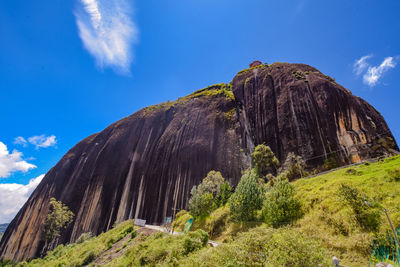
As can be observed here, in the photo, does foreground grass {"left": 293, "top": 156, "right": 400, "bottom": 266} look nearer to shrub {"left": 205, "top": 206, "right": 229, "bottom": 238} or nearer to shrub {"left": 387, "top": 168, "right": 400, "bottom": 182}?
shrub {"left": 387, "top": 168, "right": 400, "bottom": 182}

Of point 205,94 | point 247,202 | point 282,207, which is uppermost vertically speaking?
point 205,94

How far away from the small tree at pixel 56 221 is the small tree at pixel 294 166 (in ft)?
173

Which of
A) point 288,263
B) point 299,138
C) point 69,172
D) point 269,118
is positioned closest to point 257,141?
point 269,118

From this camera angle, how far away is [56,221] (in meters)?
43.6

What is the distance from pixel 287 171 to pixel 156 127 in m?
40.1

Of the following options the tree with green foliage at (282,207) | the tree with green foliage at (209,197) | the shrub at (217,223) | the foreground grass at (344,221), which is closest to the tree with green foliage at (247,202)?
the foreground grass at (344,221)

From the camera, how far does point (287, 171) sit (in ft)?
94.7

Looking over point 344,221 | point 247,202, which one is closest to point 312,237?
point 344,221

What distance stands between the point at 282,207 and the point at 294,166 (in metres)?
16.0

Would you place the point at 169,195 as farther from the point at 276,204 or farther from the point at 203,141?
the point at 276,204

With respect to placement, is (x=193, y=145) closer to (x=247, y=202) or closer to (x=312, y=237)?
(x=247, y=202)

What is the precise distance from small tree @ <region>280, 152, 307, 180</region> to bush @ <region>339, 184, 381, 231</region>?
16212 mm

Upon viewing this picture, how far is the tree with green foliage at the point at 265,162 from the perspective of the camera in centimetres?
3133

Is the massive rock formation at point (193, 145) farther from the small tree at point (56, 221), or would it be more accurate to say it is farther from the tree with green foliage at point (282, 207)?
the tree with green foliage at point (282, 207)
